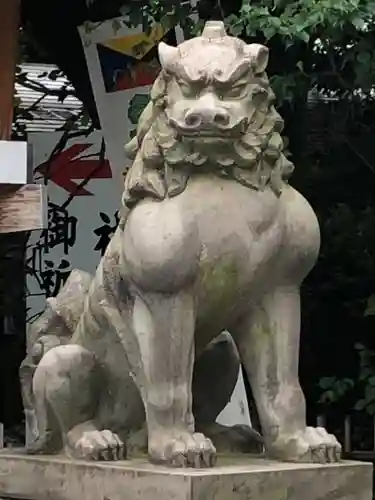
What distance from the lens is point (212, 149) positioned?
108 inches

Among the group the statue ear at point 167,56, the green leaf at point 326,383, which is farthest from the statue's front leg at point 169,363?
the green leaf at point 326,383

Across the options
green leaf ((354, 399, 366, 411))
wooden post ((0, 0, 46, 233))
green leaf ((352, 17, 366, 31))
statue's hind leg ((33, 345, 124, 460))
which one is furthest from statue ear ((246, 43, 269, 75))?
green leaf ((354, 399, 366, 411))

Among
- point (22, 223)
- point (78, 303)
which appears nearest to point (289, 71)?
point (22, 223)

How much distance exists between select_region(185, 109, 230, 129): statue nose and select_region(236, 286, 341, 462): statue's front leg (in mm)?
430

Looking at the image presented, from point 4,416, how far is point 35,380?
3190 millimetres

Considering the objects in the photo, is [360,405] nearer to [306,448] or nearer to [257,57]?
[306,448]

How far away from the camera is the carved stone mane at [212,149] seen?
275 centimetres

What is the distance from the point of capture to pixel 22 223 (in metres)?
4.64

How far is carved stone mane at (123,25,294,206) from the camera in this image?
2750 millimetres

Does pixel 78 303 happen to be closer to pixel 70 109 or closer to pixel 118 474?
pixel 118 474

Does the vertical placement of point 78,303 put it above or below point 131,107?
below

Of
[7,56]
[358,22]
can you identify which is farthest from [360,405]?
[7,56]

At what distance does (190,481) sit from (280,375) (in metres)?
0.40

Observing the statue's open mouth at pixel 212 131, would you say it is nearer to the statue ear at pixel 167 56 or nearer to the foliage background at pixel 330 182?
the statue ear at pixel 167 56
